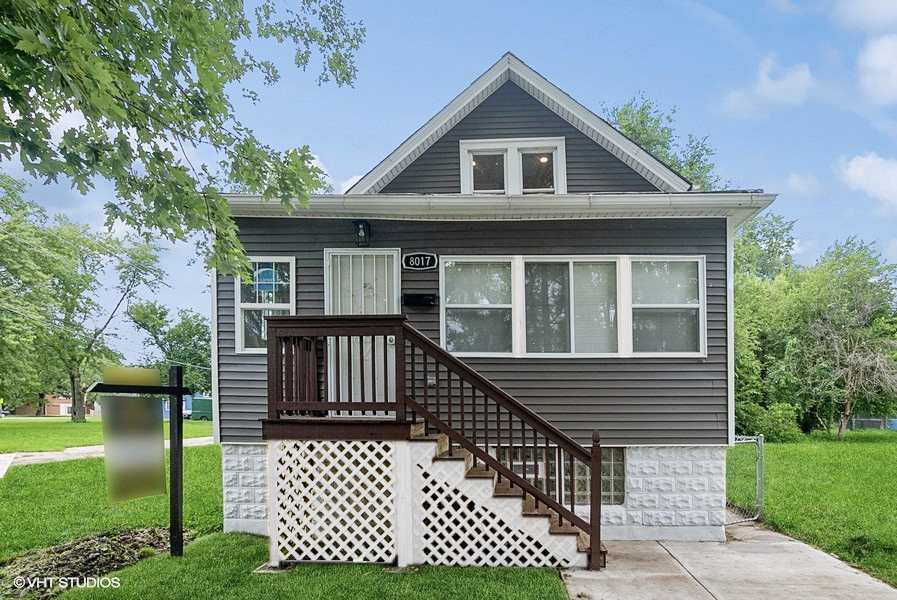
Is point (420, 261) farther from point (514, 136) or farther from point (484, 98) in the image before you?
point (484, 98)

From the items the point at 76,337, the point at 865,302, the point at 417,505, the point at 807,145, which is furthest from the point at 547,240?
the point at 807,145

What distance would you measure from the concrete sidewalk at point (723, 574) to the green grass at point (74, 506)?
4.59 meters

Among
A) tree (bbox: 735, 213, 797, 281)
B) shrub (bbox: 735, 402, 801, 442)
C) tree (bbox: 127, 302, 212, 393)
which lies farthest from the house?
tree (bbox: 735, 213, 797, 281)

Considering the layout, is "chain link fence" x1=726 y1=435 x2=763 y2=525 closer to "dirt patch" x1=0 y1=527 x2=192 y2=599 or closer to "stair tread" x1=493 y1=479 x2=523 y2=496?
"stair tread" x1=493 y1=479 x2=523 y2=496

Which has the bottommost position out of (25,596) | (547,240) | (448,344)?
(25,596)

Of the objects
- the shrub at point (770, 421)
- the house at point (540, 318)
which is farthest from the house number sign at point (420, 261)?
the shrub at point (770, 421)

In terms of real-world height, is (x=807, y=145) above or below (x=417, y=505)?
above

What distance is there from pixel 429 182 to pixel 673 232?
10.3 ft

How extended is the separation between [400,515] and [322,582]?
31.8 inches

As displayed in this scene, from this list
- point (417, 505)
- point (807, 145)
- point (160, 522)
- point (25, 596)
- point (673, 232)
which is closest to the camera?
point (25, 596)

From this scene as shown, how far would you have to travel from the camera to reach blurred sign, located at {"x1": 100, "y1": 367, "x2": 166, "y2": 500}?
4.09m

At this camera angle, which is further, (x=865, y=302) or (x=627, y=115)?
(x=627, y=115)

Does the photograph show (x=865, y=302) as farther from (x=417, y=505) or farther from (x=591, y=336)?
(x=417, y=505)

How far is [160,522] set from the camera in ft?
20.1
